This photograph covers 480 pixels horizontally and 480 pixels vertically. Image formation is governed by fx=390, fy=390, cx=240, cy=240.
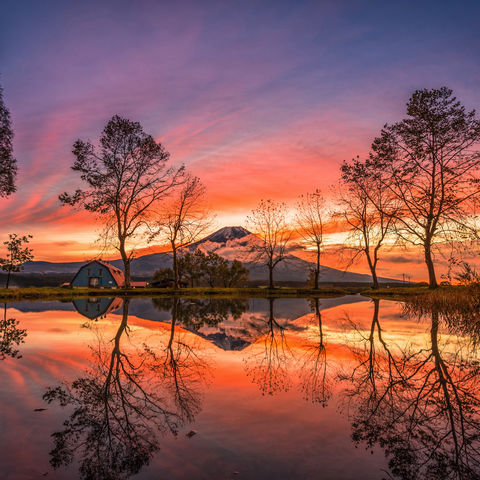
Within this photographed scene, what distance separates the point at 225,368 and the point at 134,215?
34361mm

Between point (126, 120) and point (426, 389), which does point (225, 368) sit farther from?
point (126, 120)

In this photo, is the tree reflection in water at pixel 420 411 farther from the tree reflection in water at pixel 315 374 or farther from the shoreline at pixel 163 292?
the shoreline at pixel 163 292

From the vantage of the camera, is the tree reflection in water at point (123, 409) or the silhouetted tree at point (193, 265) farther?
the silhouetted tree at point (193, 265)

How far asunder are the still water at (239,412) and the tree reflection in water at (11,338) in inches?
4.8

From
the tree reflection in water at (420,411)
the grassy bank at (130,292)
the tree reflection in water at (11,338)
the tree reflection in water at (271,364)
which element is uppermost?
the tree reflection in water at (420,411)

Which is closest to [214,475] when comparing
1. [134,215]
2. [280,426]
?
[280,426]

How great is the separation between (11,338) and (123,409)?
7647 mm

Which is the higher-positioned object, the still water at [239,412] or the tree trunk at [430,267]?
the tree trunk at [430,267]

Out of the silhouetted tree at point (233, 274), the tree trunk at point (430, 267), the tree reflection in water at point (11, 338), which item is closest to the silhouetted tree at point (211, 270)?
the silhouetted tree at point (233, 274)

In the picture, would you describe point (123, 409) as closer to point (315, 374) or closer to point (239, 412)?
point (239, 412)

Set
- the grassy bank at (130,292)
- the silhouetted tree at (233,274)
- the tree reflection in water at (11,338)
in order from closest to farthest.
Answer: the tree reflection in water at (11,338), the grassy bank at (130,292), the silhouetted tree at (233,274)

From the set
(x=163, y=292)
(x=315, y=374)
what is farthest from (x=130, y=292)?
(x=315, y=374)

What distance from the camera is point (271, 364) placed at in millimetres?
7062

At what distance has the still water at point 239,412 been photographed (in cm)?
311
